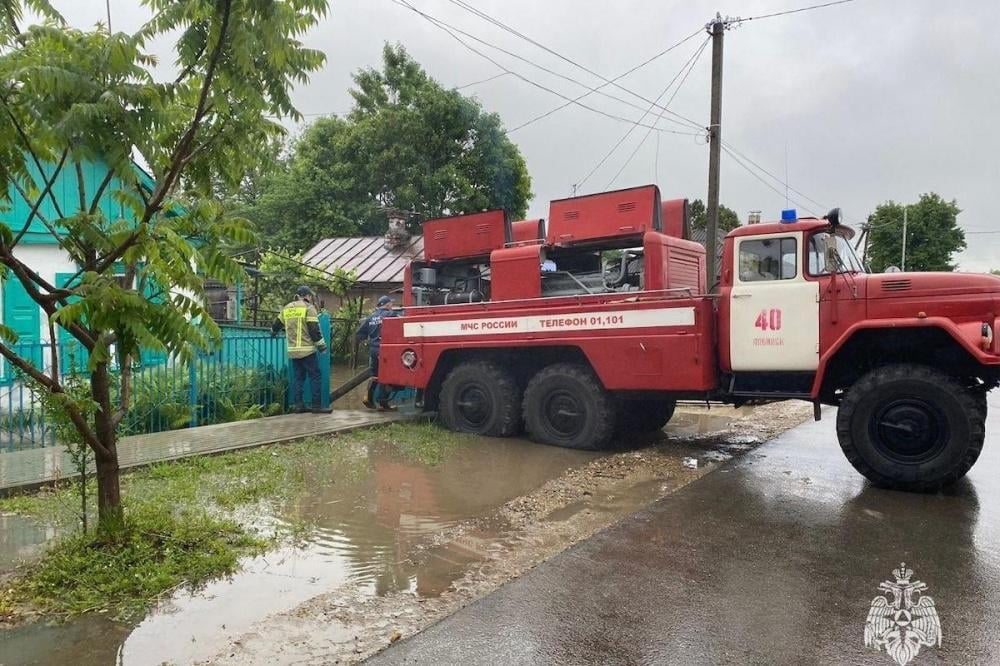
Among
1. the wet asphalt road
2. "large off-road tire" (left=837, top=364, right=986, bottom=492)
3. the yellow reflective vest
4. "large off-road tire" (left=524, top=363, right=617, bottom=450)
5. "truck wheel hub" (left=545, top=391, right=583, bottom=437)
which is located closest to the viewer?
the wet asphalt road

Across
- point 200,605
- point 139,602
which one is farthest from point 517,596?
point 139,602

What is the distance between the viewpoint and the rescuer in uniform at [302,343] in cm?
1000

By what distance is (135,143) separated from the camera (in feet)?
12.3

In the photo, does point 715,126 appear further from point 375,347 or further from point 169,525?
point 169,525

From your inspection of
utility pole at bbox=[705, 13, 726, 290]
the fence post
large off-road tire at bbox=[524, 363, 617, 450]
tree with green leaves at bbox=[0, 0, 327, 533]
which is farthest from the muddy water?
utility pole at bbox=[705, 13, 726, 290]

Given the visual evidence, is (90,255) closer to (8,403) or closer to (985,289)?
(8,403)

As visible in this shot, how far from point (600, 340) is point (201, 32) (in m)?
5.28

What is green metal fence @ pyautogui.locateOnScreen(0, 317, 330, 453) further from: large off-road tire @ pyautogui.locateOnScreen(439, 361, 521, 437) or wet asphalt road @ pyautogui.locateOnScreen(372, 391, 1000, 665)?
wet asphalt road @ pyautogui.locateOnScreen(372, 391, 1000, 665)

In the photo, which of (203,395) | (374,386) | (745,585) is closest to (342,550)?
(745,585)

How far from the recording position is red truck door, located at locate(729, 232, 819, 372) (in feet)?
22.6

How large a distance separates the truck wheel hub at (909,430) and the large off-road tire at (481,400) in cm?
418

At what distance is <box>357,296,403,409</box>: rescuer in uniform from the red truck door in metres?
5.30

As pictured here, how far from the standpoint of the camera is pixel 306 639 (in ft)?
11.4

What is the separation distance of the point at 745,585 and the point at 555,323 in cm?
460
